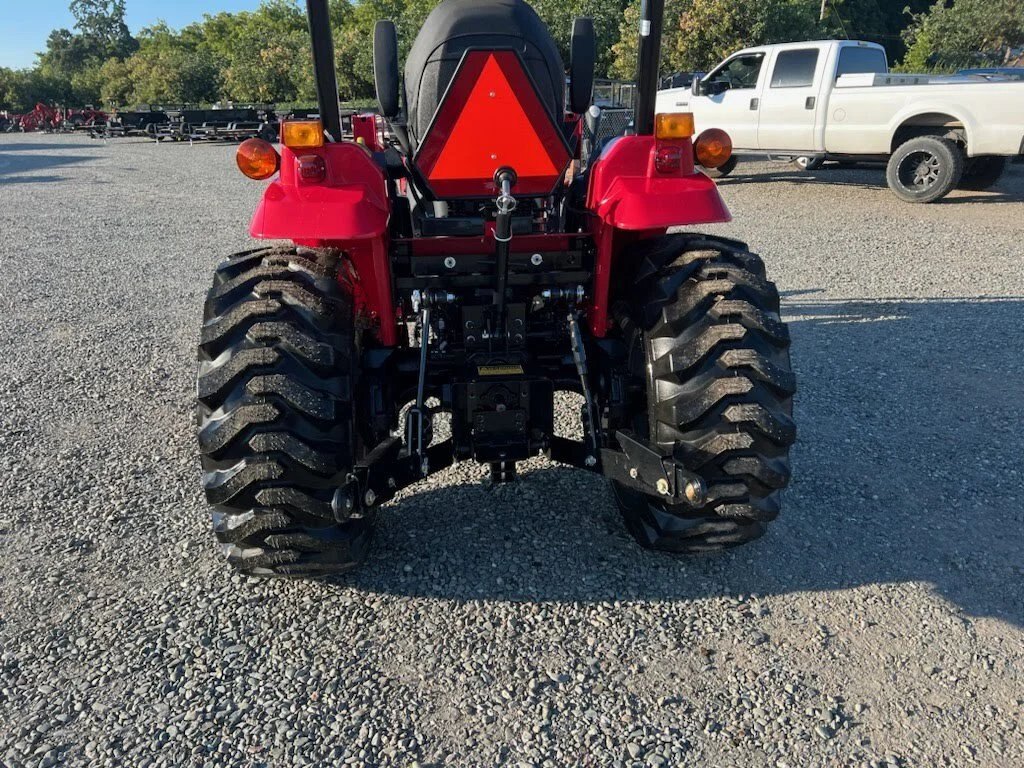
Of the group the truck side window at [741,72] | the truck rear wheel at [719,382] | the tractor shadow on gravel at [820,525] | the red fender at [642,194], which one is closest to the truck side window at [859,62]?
the truck side window at [741,72]

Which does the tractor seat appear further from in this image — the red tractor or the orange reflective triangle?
the orange reflective triangle

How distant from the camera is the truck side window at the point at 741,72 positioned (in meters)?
12.9

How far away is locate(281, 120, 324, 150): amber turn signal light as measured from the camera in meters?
2.50

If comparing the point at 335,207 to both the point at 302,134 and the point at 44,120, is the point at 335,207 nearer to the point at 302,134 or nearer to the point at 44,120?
the point at 302,134

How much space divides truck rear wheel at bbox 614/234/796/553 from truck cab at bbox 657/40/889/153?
33.0ft

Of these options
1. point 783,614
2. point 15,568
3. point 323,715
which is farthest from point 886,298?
point 15,568

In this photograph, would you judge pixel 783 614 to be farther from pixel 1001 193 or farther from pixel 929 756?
pixel 1001 193

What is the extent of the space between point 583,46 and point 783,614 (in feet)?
7.63

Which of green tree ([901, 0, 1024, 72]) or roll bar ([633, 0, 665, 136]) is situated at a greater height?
green tree ([901, 0, 1024, 72])

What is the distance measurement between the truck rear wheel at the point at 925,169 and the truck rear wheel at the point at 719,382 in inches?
384

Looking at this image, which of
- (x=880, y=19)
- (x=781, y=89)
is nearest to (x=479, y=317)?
(x=781, y=89)

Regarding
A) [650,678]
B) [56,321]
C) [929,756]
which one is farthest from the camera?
[56,321]

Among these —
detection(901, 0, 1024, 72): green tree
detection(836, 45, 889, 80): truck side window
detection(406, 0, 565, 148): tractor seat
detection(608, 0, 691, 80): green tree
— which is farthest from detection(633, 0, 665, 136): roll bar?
detection(901, 0, 1024, 72): green tree

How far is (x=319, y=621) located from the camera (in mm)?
2816
